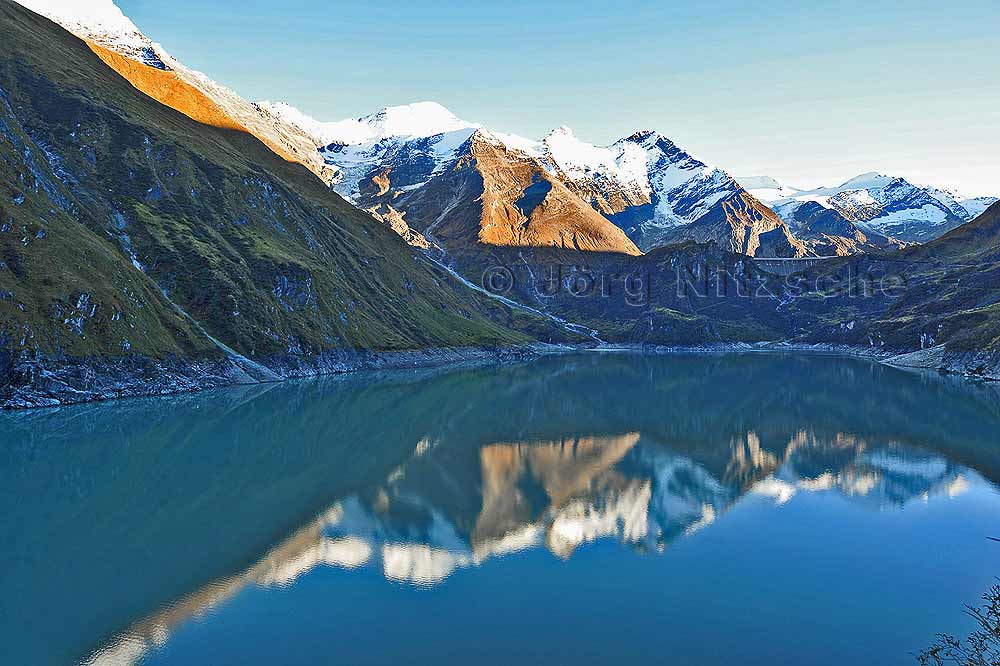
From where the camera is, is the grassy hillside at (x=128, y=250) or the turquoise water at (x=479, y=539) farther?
the grassy hillside at (x=128, y=250)

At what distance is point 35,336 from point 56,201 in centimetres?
5524

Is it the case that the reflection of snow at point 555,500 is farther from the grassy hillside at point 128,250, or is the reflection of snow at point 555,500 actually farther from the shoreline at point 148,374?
the grassy hillside at point 128,250

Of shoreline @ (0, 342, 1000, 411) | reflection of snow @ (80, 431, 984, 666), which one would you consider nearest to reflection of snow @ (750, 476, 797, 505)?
reflection of snow @ (80, 431, 984, 666)

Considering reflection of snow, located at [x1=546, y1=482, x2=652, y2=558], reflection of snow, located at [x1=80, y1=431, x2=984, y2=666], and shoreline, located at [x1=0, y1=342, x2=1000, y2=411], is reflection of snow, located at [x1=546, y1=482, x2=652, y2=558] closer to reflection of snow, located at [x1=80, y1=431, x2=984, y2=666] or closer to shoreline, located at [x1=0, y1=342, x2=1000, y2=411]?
reflection of snow, located at [x1=80, y1=431, x2=984, y2=666]

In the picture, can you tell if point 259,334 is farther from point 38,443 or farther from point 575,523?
point 575,523

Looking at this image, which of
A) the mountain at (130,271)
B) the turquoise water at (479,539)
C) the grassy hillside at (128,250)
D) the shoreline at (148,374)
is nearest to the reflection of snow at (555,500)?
the turquoise water at (479,539)

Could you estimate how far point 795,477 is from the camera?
66.5m

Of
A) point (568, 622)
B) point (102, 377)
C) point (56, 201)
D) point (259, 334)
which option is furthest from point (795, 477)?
point (56, 201)

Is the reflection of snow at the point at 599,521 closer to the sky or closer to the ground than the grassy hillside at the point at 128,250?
closer to the ground

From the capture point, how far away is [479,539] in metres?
44.8

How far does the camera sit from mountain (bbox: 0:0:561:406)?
99625 mm

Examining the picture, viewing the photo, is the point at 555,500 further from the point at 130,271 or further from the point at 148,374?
the point at 130,271

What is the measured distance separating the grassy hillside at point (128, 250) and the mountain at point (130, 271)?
368 mm

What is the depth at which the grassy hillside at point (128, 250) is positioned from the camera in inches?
4077
